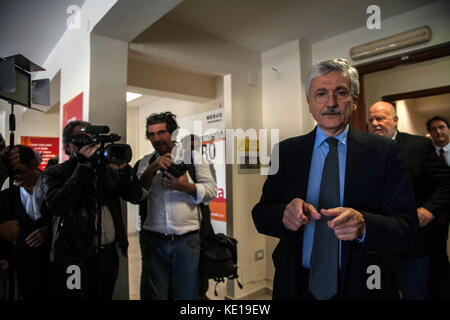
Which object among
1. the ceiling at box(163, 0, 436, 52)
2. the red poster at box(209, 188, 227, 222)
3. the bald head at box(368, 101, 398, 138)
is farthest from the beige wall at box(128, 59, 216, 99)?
the bald head at box(368, 101, 398, 138)

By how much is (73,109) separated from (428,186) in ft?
→ 8.40

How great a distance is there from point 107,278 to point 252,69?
7.88ft

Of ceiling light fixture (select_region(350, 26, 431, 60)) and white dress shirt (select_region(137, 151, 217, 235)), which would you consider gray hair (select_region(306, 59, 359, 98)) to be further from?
ceiling light fixture (select_region(350, 26, 431, 60))

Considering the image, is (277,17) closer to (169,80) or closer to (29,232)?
(169,80)

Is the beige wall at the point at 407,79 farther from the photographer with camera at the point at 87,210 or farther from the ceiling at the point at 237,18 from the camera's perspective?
the photographer with camera at the point at 87,210

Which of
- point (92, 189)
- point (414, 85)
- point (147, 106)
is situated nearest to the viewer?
point (92, 189)

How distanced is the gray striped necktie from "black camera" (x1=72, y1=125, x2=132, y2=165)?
2.84 ft

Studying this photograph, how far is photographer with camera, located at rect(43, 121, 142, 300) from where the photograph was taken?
3.97 feet

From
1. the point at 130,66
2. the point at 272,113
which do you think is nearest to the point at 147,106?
the point at 130,66

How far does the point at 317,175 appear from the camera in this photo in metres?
1.00

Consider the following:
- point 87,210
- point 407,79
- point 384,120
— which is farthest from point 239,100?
point 407,79

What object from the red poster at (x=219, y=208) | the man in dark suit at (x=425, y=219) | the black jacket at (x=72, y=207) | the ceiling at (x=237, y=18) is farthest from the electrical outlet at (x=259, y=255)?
the ceiling at (x=237, y=18)

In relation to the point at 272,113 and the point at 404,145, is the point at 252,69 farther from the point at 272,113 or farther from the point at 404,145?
the point at 404,145

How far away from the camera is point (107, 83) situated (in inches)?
73.7
